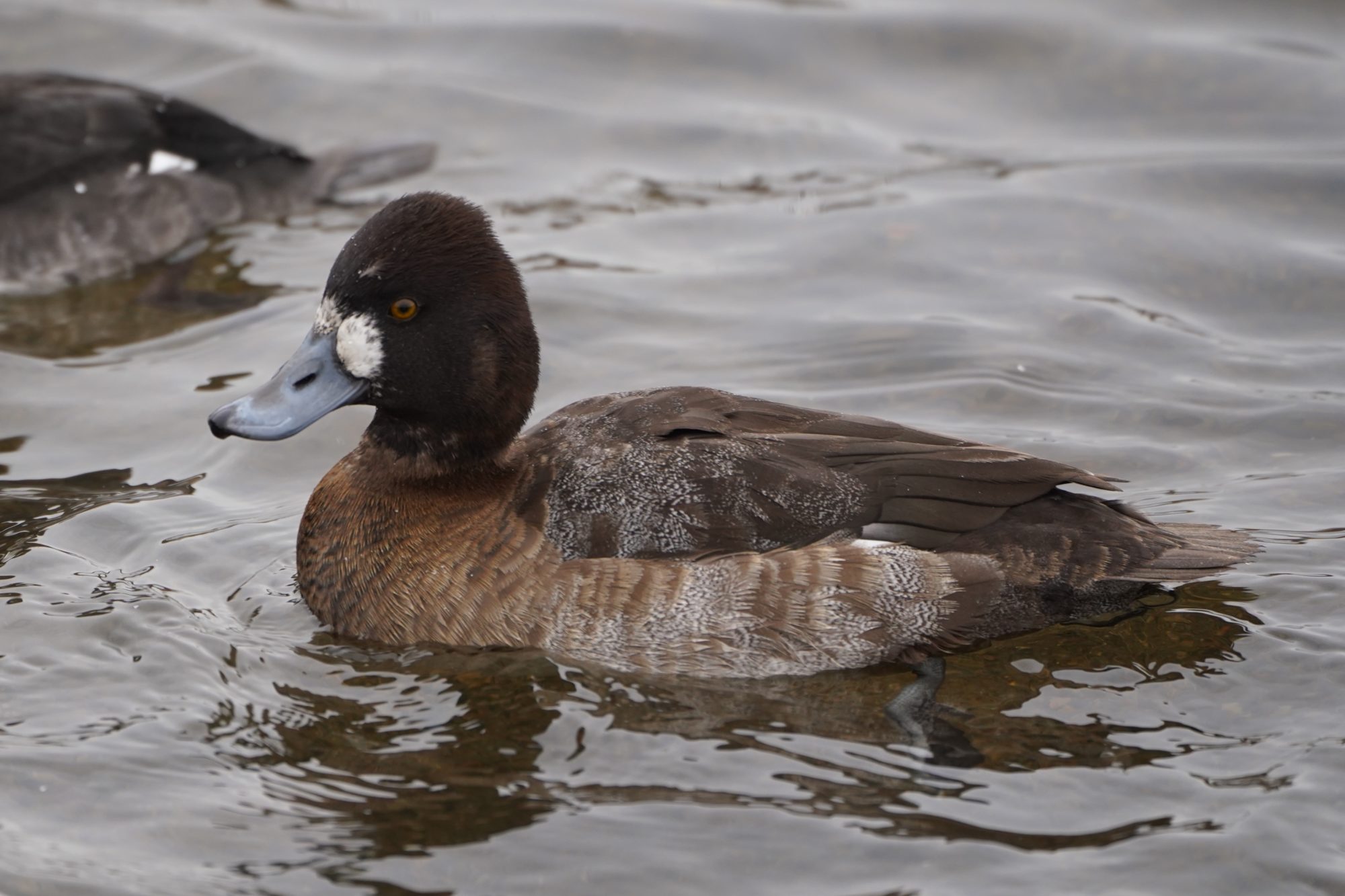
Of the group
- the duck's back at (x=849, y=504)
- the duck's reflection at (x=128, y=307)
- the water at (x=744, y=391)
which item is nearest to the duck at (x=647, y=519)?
the duck's back at (x=849, y=504)

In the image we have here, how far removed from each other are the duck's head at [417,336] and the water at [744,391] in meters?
0.81

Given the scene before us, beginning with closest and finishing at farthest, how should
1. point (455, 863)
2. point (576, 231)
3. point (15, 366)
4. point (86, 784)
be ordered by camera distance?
point (455, 863), point (86, 784), point (15, 366), point (576, 231)

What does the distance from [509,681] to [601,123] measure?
6.58 meters

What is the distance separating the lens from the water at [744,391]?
4.76m

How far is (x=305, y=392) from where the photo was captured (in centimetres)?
586

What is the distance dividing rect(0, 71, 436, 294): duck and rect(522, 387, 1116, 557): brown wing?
16.1ft

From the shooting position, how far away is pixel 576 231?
10.0 metres

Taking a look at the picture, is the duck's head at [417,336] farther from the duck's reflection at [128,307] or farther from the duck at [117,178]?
the duck at [117,178]

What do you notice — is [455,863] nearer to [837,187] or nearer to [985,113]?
[837,187]

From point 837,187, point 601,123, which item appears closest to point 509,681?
point 837,187

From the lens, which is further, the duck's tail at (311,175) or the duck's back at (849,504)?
the duck's tail at (311,175)

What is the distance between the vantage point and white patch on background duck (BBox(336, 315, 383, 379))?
229 inches

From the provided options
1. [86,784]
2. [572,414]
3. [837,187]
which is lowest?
[86,784]

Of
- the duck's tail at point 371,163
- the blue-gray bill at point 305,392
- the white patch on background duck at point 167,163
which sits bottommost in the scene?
the blue-gray bill at point 305,392
